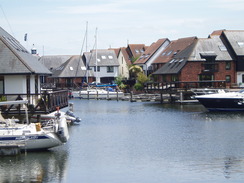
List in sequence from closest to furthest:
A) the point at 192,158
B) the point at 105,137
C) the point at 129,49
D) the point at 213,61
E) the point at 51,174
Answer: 1. the point at 51,174
2. the point at 192,158
3. the point at 105,137
4. the point at 213,61
5. the point at 129,49

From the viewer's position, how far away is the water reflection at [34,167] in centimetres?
2955

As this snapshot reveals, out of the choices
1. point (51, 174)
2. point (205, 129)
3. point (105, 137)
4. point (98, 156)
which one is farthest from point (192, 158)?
point (205, 129)

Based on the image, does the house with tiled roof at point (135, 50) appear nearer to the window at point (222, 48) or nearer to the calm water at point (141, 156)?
the window at point (222, 48)

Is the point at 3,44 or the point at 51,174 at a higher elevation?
the point at 3,44

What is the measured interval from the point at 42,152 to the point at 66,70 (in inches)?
3985

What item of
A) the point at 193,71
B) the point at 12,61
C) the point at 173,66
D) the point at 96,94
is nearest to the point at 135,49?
the point at 96,94

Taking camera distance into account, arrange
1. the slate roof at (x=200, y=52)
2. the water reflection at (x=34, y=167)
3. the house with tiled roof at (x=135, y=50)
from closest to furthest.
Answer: the water reflection at (x=34, y=167), the slate roof at (x=200, y=52), the house with tiled roof at (x=135, y=50)

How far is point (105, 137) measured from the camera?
45.5 meters

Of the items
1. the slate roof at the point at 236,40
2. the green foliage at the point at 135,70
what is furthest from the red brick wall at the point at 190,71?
the green foliage at the point at 135,70

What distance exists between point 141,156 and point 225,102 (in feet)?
118

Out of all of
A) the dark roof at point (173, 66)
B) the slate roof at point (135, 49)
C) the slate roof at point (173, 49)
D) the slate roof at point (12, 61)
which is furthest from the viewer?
the slate roof at point (135, 49)

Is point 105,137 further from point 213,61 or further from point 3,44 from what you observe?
point 213,61

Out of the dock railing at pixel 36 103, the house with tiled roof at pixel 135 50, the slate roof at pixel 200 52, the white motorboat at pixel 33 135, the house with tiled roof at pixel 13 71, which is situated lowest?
the white motorboat at pixel 33 135

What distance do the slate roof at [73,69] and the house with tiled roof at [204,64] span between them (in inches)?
1426
